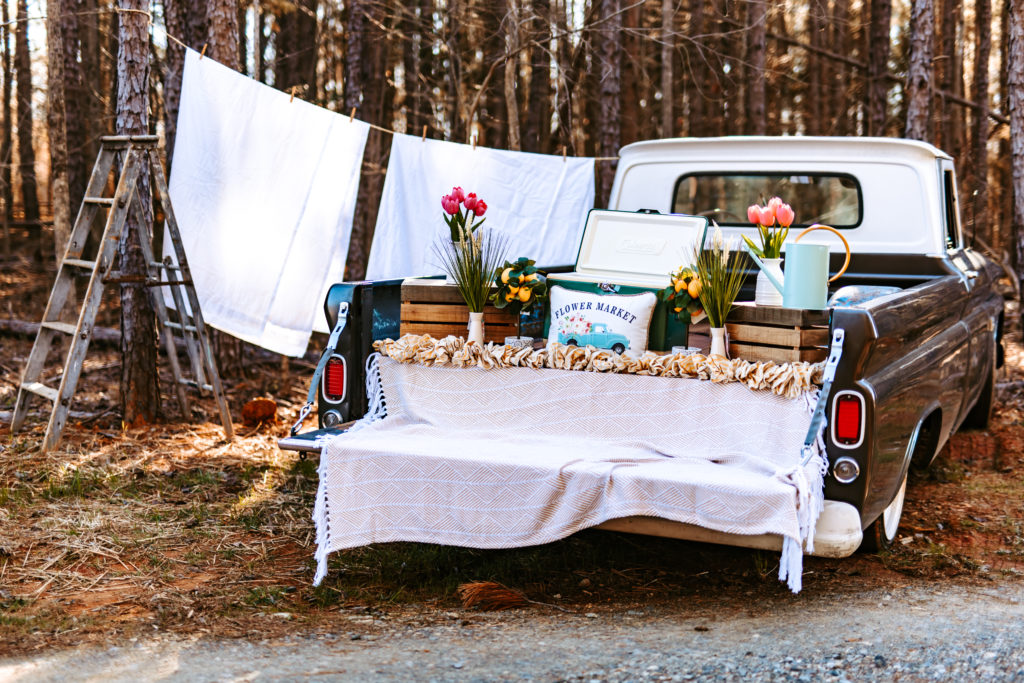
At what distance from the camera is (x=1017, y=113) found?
26.6 ft

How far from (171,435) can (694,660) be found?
446 cm

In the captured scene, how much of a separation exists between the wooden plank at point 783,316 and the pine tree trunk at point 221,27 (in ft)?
16.2

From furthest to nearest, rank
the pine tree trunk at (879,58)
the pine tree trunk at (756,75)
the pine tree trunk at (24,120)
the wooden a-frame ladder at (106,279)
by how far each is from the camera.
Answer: the pine tree trunk at (24,120), the pine tree trunk at (756,75), the pine tree trunk at (879,58), the wooden a-frame ladder at (106,279)

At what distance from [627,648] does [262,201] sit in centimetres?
414

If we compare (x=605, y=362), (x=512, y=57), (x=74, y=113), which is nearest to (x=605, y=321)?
(x=605, y=362)

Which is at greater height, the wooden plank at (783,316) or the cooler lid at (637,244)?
the cooler lid at (637,244)

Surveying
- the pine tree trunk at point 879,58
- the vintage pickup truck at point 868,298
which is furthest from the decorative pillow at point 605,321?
the pine tree trunk at point 879,58

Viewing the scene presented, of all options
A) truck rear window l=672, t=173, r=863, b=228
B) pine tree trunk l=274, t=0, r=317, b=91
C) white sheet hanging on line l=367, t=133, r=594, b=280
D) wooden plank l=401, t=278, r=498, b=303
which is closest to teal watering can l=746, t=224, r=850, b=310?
wooden plank l=401, t=278, r=498, b=303

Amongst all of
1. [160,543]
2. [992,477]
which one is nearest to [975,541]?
[992,477]

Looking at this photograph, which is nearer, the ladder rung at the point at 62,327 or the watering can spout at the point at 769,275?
the watering can spout at the point at 769,275

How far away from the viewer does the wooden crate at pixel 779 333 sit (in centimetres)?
356

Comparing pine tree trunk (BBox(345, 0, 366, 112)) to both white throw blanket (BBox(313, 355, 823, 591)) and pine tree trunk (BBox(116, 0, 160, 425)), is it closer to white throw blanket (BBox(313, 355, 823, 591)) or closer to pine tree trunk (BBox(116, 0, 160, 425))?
pine tree trunk (BBox(116, 0, 160, 425))

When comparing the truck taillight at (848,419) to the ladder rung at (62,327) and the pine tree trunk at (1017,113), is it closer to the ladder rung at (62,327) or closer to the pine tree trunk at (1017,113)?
the ladder rung at (62,327)

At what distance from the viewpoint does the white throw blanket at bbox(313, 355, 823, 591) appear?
326 cm
